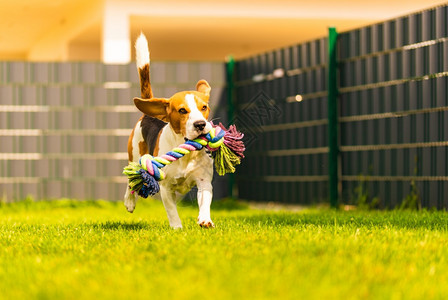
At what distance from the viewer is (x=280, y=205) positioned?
1028cm

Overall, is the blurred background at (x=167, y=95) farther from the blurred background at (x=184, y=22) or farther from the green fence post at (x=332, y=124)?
the blurred background at (x=184, y=22)

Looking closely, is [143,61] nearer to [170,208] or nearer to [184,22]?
[170,208]

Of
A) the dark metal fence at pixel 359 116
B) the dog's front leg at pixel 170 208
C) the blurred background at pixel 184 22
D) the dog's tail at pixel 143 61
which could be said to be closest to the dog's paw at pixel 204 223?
the dog's front leg at pixel 170 208

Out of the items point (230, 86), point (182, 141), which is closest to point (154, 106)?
point (182, 141)

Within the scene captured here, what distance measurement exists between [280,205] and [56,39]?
12038 millimetres

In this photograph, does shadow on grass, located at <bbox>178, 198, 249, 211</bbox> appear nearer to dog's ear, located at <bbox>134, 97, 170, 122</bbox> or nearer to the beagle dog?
the beagle dog

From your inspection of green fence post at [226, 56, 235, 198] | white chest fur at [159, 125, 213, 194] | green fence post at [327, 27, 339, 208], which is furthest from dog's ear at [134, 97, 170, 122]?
green fence post at [226, 56, 235, 198]

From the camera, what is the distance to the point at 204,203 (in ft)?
17.8

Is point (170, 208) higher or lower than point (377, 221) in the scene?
higher

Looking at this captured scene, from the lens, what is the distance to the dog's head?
5.32m

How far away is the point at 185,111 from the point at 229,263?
2.01m

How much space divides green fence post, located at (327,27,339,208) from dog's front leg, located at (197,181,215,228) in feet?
12.9

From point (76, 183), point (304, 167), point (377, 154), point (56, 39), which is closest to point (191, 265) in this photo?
point (377, 154)

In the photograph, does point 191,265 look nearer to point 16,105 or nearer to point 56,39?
point 16,105
